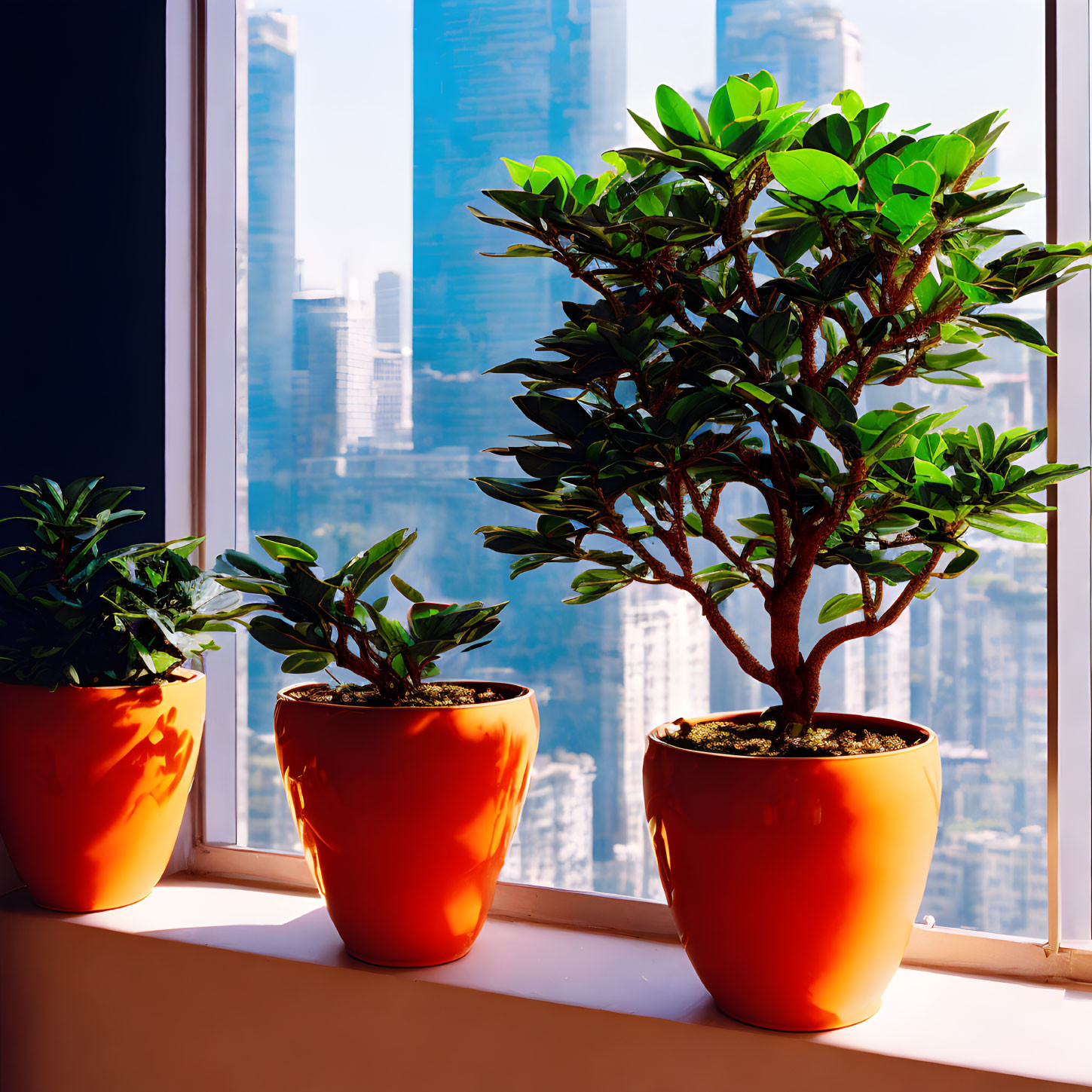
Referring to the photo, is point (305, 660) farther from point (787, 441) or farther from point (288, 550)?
point (787, 441)

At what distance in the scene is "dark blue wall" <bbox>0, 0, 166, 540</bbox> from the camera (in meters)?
1.39

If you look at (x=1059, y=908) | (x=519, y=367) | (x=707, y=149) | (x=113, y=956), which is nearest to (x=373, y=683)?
(x=519, y=367)

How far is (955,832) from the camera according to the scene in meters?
1.10

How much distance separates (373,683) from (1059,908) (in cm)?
83

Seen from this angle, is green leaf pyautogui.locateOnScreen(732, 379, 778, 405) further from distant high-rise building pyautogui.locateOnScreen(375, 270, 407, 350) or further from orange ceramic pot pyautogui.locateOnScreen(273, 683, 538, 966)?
distant high-rise building pyautogui.locateOnScreen(375, 270, 407, 350)

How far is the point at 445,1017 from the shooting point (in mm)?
1010

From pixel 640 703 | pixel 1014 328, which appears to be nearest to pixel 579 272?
pixel 1014 328

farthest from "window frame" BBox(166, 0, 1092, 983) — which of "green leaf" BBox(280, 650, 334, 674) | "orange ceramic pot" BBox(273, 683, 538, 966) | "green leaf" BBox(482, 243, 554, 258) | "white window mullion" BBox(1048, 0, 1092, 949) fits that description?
"green leaf" BBox(482, 243, 554, 258)

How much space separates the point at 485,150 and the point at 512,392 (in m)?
0.35

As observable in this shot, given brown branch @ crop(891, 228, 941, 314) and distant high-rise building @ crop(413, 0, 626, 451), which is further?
distant high-rise building @ crop(413, 0, 626, 451)

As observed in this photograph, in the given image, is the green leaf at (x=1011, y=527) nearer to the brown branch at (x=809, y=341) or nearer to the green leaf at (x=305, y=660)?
the brown branch at (x=809, y=341)

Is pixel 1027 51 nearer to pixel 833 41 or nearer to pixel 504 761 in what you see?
pixel 833 41

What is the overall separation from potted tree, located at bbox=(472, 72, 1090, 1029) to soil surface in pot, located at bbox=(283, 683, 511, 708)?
0.80ft

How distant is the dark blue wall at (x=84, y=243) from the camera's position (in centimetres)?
139
